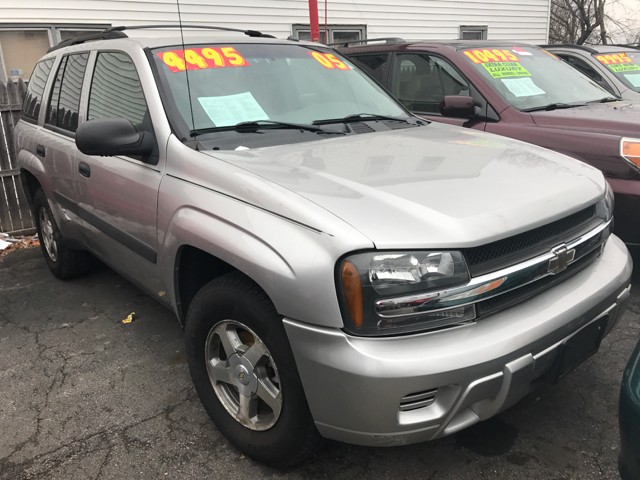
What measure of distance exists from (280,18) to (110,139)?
804 cm

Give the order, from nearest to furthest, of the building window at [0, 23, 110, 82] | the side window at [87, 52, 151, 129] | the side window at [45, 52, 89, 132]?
the side window at [87, 52, 151, 129] → the side window at [45, 52, 89, 132] → the building window at [0, 23, 110, 82]

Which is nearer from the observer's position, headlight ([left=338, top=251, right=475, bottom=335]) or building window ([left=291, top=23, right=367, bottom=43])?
headlight ([left=338, top=251, right=475, bottom=335])

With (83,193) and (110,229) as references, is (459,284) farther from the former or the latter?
(83,193)

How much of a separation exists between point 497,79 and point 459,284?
316 cm

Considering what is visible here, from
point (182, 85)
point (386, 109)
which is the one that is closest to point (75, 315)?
point (182, 85)

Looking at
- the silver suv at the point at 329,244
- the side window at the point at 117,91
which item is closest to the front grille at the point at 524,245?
the silver suv at the point at 329,244

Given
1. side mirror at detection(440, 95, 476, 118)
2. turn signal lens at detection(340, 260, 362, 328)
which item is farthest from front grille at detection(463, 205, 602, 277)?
side mirror at detection(440, 95, 476, 118)

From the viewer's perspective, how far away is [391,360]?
1736 mm

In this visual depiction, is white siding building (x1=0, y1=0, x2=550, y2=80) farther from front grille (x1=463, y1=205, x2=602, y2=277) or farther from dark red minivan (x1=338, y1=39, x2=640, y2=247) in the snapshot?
front grille (x1=463, y1=205, x2=602, y2=277)

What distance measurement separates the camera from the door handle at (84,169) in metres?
3.21

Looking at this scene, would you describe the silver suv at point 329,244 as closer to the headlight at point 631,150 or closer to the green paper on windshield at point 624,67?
the headlight at point 631,150

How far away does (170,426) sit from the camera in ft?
8.63

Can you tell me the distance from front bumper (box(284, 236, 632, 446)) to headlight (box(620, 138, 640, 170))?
2.06 meters

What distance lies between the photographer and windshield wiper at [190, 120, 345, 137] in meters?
2.62
